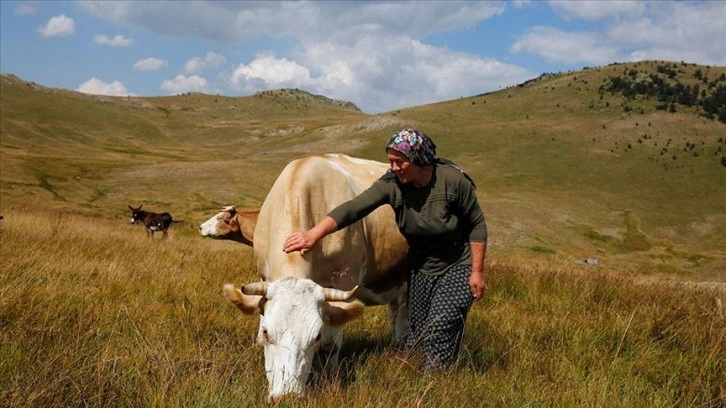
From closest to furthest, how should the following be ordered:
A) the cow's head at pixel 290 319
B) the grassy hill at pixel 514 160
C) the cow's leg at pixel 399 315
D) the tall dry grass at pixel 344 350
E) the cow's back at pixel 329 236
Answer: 1. the tall dry grass at pixel 344 350
2. the cow's head at pixel 290 319
3. the cow's back at pixel 329 236
4. the cow's leg at pixel 399 315
5. the grassy hill at pixel 514 160

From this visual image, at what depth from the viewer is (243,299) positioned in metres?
4.34

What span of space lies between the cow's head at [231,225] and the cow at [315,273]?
6.71m

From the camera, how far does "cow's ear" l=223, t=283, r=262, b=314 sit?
4.32 metres

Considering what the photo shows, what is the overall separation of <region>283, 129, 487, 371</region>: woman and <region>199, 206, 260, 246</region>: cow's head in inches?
342

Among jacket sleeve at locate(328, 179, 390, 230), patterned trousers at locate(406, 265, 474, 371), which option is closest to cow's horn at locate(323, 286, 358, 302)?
jacket sleeve at locate(328, 179, 390, 230)

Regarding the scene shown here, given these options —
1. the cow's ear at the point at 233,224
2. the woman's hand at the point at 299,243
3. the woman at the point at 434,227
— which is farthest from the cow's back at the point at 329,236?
the cow's ear at the point at 233,224

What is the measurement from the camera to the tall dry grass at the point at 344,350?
143 inches

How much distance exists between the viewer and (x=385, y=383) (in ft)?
13.9

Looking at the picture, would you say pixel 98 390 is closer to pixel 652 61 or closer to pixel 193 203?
pixel 193 203

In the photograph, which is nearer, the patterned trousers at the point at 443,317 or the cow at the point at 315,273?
the cow at the point at 315,273

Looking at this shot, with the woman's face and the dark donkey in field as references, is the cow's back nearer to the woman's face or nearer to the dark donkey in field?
the woman's face

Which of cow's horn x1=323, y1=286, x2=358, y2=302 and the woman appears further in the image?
the woman

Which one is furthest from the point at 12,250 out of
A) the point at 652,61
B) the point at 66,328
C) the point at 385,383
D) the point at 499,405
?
the point at 652,61

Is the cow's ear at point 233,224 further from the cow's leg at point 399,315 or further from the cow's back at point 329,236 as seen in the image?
the cow's leg at point 399,315
